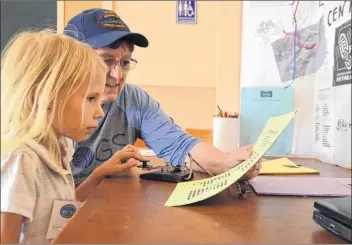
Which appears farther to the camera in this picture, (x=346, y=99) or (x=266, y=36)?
(x=266, y=36)

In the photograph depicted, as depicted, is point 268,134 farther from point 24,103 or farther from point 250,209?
point 24,103

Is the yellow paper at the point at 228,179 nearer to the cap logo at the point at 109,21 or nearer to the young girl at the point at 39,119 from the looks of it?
the young girl at the point at 39,119

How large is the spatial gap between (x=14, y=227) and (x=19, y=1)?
3.51 feet

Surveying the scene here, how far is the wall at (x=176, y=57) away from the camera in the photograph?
1.53m

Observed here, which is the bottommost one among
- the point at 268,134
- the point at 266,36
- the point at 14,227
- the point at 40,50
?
the point at 14,227

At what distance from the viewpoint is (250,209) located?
1.47 ft

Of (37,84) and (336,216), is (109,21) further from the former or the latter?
(336,216)

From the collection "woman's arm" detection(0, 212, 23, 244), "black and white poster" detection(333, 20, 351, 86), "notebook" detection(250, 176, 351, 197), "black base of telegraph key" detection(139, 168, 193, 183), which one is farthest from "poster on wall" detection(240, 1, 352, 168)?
"woman's arm" detection(0, 212, 23, 244)

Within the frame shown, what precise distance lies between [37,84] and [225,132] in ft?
2.52

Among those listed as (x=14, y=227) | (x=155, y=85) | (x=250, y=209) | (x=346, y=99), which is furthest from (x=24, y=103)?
(x=155, y=85)

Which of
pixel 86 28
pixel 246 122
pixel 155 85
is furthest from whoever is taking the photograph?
pixel 155 85

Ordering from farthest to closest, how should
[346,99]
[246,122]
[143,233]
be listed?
[246,122] < [346,99] < [143,233]

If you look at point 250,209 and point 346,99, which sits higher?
point 346,99

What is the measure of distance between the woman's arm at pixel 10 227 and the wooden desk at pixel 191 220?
7cm
